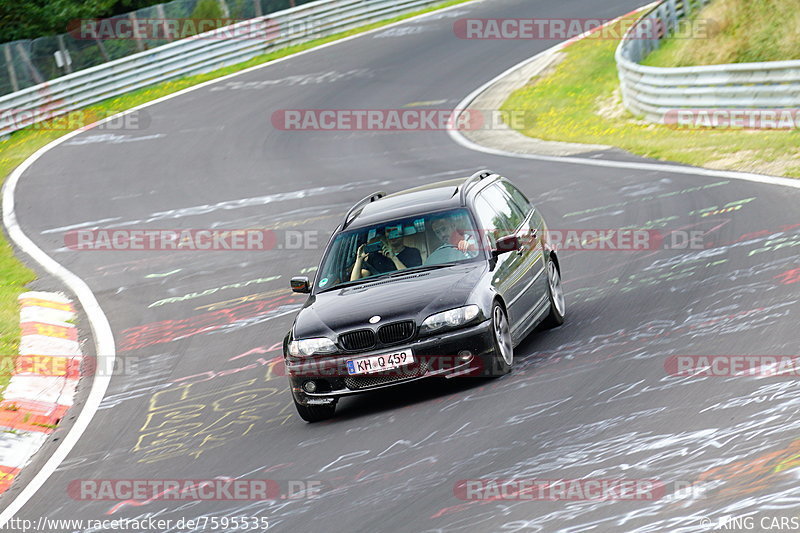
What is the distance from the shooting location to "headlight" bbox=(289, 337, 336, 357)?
9336 mm

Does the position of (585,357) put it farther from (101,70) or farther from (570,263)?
(101,70)

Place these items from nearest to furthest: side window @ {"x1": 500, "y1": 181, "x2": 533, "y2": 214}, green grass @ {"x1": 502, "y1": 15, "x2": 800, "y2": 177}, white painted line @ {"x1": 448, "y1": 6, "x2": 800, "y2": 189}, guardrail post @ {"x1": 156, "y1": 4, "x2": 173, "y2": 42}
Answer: side window @ {"x1": 500, "y1": 181, "x2": 533, "y2": 214} → white painted line @ {"x1": 448, "y1": 6, "x2": 800, "y2": 189} → green grass @ {"x1": 502, "y1": 15, "x2": 800, "y2": 177} → guardrail post @ {"x1": 156, "y1": 4, "x2": 173, "y2": 42}

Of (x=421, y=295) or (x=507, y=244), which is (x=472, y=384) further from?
(x=507, y=244)

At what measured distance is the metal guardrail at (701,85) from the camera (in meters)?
20.0

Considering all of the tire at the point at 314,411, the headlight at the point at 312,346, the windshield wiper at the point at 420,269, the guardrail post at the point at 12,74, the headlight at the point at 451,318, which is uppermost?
the guardrail post at the point at 12,74

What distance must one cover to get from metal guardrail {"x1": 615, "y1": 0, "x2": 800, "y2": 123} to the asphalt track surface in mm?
2536

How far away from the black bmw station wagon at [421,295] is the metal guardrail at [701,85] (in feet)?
33.4

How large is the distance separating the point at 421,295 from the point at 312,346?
0.96 m

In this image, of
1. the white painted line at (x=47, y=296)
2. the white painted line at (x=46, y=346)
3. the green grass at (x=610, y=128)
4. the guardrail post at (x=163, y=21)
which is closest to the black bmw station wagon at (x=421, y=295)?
the white painted line at (x=46, y=346)

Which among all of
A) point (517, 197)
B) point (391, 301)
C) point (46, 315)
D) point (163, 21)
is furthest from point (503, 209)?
point (163, 21)

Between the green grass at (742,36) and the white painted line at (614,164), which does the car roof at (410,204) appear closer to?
the white painted line at (614,164)

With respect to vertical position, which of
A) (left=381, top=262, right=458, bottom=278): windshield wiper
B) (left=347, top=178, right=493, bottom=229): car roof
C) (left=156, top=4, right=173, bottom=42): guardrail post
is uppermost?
(left=156, top=4, right=173, bottom=42): guardrail post

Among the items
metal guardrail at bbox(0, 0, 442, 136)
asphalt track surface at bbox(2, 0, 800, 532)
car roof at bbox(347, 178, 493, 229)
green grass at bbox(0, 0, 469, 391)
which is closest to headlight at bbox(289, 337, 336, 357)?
asphalt track surface at bbox(2, 0, 800, 532)

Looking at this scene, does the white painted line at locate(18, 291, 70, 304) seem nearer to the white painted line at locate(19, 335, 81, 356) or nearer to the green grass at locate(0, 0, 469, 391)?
the green grass at locate(0, 0, 469, 391)
